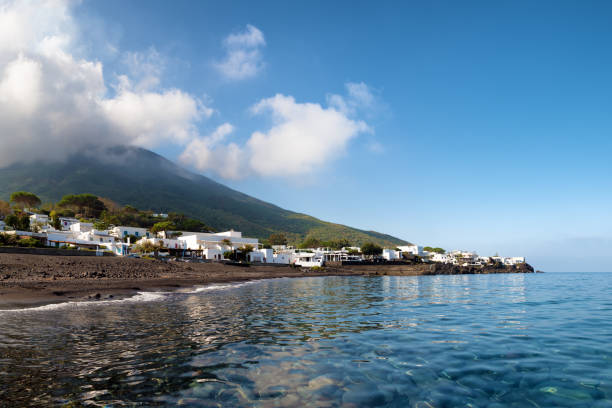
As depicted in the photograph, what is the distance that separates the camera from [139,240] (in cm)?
7800

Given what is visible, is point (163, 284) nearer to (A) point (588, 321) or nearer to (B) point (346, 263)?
(A) point (588, 321)

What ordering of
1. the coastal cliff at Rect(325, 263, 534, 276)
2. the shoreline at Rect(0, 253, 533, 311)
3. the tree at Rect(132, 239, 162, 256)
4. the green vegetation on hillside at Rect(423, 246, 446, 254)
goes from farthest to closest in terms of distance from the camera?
the green vegetation on hillside at Rect(423, 246, 446, 254)
the coastal cliff at Rect(325, 263, 534, 276)
the tree at Rect(132, 239, 162, 256)
the shoreline at Rect(0, 253, 533, 311)

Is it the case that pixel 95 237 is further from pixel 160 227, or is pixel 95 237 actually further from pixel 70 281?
pixel 70 281

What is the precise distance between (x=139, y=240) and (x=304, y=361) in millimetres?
79576

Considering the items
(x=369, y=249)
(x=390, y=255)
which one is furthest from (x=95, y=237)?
(x=390, y=255)

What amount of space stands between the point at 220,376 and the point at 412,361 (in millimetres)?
4494

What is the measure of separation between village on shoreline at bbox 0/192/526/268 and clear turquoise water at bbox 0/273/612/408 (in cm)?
4526

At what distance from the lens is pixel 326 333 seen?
11477mm

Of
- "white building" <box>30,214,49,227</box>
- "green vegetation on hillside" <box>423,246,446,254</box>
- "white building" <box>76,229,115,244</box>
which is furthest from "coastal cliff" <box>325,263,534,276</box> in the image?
"white building" <box>30,214,49,227</box>

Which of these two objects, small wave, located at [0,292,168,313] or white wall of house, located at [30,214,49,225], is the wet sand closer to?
small wave, located at [0,292,168,313]

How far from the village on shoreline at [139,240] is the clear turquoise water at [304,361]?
45.3 meters

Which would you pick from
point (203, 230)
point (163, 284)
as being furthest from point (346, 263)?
point (163, 284)

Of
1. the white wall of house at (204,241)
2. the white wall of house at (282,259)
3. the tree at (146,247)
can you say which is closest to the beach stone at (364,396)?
the tree at (146,247)

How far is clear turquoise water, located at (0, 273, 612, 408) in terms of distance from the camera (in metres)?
6.01
